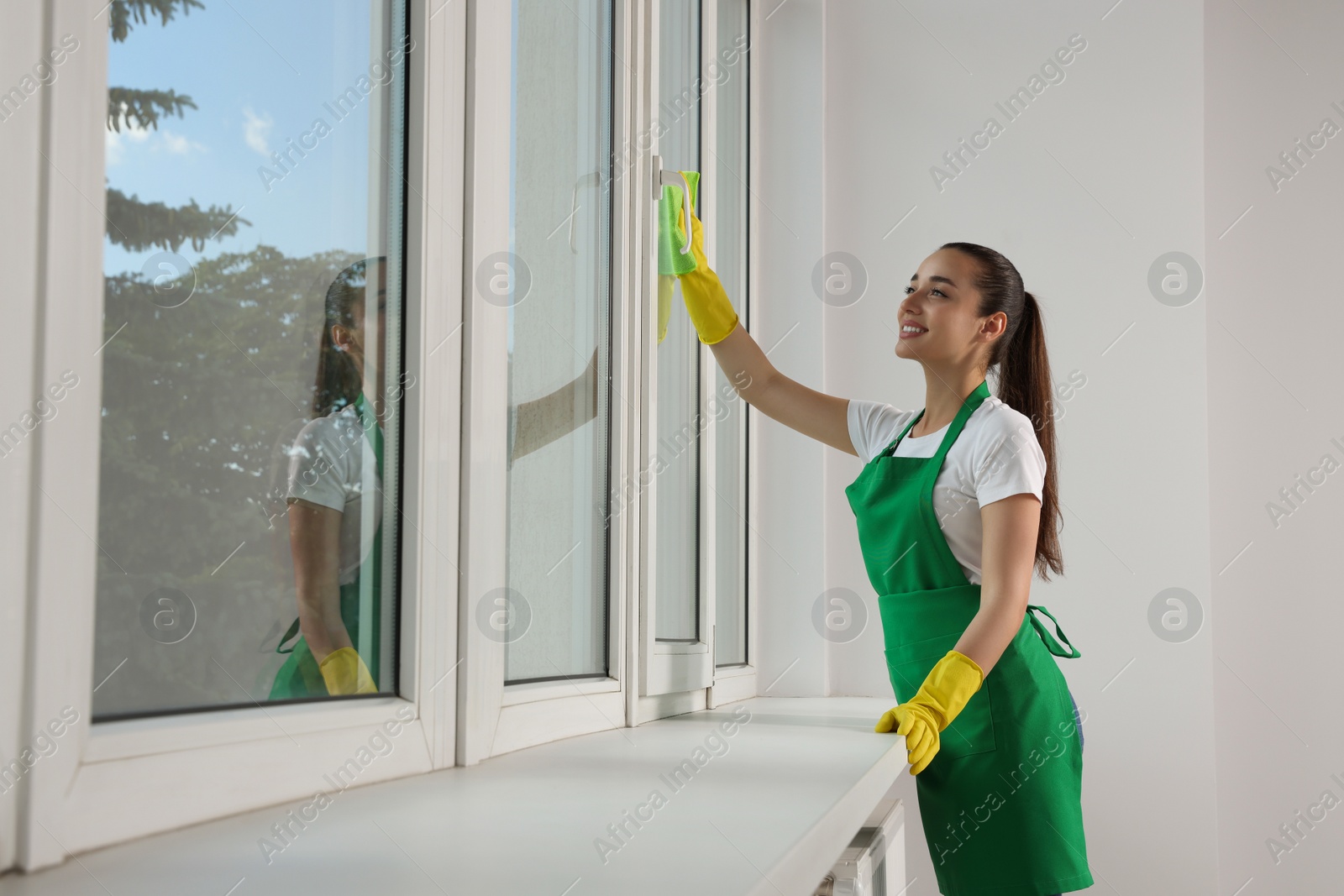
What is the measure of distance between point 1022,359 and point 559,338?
0.75m

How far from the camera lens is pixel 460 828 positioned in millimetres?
656

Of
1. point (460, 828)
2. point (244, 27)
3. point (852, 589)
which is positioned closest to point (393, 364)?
point (244, 27)

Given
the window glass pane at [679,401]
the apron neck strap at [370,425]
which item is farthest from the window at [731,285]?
the apron neck strap at [370,425]

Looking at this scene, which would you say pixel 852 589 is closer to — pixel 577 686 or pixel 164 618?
pixel 577 686

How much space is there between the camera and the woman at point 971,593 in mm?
1242

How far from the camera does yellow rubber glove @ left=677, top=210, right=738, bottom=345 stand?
1.53 meters

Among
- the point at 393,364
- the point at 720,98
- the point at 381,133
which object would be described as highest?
the point at 720,98

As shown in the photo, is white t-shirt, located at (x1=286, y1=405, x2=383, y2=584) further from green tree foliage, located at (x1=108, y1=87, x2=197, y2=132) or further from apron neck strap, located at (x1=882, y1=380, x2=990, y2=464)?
apron neck strap, located at (x1=882, y1=380, x2=990, y2=464)

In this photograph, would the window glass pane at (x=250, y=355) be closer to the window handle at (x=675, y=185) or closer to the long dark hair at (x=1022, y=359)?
the window handle at (x=675, y=185)

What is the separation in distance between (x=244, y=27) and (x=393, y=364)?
0.27 meters

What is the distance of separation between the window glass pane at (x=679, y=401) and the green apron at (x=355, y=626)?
0.68 meters

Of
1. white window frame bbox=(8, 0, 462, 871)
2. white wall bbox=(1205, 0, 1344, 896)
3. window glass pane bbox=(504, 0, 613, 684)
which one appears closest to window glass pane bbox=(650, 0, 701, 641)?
window glass pane bbox=(504, 0, 613, 684)

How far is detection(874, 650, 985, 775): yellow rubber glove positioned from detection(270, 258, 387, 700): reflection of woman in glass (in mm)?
630

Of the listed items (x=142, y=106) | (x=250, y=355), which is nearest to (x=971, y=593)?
(x=250, y=355)
